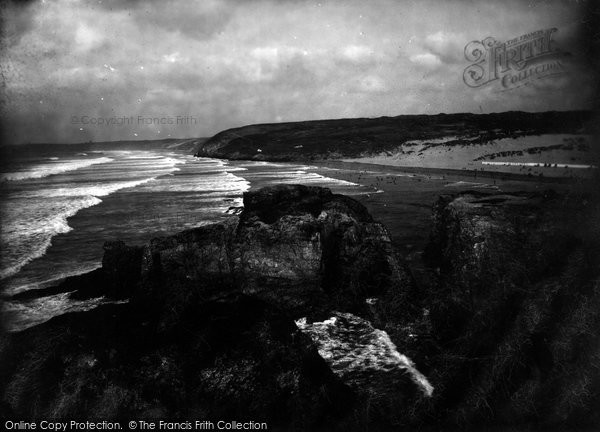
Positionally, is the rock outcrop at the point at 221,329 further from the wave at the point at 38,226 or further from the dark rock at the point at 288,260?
the wave at the point at 38,226

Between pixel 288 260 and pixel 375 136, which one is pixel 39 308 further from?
pixel 375 136

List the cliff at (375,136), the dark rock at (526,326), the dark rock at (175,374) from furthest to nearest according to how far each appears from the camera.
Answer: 1. the cliff at (375,136)
2. the dark rock at (175,374)
3. the dark rock at (526,326)

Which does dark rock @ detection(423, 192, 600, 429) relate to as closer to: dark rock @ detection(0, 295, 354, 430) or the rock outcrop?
the rock outcrop

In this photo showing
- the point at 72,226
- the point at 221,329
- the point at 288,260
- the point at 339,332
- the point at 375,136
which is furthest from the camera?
the point at 375,136

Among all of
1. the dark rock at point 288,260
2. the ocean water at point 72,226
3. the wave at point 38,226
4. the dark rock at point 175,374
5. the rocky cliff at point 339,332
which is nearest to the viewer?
the rocky cliff at point 339,332

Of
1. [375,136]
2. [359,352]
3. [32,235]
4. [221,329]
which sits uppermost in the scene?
[375,136]

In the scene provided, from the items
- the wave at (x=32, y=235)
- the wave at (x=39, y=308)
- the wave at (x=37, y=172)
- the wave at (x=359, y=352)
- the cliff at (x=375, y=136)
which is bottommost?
→ the wave at (x=359, y=352)

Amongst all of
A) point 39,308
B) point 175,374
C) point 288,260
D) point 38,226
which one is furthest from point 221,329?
point 38,226

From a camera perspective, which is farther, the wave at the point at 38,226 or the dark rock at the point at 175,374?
the wave at the point at 38,226

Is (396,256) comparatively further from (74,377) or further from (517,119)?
(517,119)

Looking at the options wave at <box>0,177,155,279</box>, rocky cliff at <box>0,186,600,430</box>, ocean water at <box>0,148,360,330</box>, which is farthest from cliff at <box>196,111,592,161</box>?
rocky cliff at <box>0,186,600,430</box>

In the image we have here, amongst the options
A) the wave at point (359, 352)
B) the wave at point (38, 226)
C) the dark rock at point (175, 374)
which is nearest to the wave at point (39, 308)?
the dark rock at point (175, 374)
